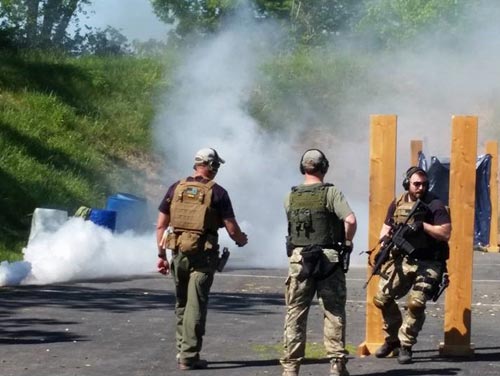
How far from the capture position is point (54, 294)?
15.7m

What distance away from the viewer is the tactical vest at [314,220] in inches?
382

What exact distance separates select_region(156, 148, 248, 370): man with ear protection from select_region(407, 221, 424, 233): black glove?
146 cm

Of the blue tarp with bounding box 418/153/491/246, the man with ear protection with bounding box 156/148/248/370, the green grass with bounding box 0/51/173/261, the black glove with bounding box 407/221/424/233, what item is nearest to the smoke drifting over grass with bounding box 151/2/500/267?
the green grass with bounding box 0/51/173/261

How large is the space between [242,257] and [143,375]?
12.7m

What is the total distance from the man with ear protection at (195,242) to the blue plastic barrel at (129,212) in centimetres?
1164

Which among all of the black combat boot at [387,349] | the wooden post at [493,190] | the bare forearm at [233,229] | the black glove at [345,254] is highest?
the wooden post at [493,190]

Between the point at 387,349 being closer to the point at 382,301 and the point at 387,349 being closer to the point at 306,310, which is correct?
the point at 382,301

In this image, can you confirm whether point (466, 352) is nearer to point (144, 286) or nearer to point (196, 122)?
point (144, 286)

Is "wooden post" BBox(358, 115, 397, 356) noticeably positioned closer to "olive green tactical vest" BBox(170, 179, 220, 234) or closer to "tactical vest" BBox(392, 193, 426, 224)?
"tactical vest" BBox(392, 193, 426, 224)

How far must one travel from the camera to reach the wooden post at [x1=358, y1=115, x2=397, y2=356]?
11094mm

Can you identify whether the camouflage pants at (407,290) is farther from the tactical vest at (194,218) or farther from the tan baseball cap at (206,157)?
the tan baseball cap at (206,157)

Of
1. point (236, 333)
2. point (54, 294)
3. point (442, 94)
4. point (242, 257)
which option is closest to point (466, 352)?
point (236, 333)

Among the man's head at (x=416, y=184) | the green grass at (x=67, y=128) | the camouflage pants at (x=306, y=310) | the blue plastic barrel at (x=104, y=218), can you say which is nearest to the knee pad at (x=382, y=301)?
the man's head at (x=416, y=184)

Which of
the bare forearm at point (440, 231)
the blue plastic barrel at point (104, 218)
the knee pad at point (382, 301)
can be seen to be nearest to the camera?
the bare forearm at point (440, 231)
